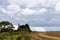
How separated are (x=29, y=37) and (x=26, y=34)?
47 centimetres

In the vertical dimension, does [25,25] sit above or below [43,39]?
above

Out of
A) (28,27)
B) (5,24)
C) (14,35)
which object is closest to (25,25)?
(28,27)

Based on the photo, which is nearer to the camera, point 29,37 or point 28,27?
point 29,37

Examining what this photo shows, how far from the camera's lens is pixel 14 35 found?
12.7 metres

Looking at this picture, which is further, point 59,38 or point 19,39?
point 59,38

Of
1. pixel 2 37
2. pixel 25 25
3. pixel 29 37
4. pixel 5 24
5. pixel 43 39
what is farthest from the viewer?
pixel 5 24

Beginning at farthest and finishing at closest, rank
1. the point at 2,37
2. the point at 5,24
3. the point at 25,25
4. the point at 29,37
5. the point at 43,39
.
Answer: the point at 5,24 → the point at 43,39 → the point at 25,25 → the point at 29,37 → the point at 2,37

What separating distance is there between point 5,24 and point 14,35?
30.4 feet

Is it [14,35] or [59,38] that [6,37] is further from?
[59,38]

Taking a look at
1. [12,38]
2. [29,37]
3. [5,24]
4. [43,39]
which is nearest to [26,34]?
[29,37]

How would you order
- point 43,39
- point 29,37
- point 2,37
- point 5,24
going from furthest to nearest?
point 5,24
point 43,39
point 29,37
point 2,37

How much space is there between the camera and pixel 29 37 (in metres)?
12.8

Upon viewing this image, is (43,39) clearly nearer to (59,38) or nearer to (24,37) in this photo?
(59,38)

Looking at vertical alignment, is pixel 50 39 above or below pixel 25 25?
below
